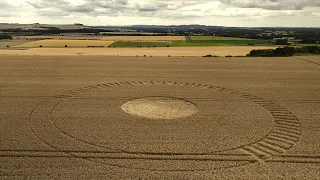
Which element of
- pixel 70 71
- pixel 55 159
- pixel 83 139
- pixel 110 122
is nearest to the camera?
pixel 55 159

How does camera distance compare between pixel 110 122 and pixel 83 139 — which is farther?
pixel 110 122

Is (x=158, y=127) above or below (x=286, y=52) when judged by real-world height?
below

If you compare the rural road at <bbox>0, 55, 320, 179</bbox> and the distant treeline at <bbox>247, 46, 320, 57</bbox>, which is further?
the distant treeline at <bbox>247, 46, 320, 57</bbox>

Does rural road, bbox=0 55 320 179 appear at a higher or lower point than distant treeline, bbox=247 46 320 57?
lower

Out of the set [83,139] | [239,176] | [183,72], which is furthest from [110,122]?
[183,72]

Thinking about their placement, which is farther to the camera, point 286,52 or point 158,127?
point 286,52

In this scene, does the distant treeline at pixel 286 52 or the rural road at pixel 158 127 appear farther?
the distant treeline at pixel 286 52

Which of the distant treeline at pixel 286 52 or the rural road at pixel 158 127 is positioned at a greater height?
the distant treeline at pixel 286 52

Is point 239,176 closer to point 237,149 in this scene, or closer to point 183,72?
point 237,149
